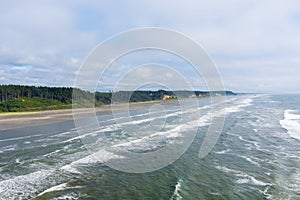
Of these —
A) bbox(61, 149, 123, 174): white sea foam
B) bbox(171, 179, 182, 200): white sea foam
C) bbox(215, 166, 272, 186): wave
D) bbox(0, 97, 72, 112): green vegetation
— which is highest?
bbox(0, 97, 72, 112): green vegetation

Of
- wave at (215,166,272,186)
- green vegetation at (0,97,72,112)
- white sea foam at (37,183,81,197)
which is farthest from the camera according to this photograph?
green vegetation at (0,97,72,112)

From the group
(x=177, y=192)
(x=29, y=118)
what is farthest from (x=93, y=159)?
(x=29, y=118)

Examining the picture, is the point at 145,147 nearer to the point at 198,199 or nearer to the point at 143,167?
the point at 143,167

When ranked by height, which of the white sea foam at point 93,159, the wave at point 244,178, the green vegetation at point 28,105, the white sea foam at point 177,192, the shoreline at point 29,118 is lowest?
the white sea foam at point 177,192

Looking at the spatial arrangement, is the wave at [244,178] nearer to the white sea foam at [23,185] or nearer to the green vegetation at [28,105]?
the white sea foam at [23,185]

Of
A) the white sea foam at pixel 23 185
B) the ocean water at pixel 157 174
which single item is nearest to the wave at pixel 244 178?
the ocean water at pixel 157 174

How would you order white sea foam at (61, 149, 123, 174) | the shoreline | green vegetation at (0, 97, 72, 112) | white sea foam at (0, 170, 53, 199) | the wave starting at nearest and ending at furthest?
white sea foam at (0, 170, 53, 199)
the wave
white sea foam at (61, 149, 123, 174)
the shoreline
green vegetation at (0, 97, 72, 112)

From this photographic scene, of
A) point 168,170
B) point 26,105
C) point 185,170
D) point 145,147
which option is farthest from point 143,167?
point 26,105

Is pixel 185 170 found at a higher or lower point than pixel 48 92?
lower

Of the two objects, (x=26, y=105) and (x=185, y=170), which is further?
(x=26, y=105)

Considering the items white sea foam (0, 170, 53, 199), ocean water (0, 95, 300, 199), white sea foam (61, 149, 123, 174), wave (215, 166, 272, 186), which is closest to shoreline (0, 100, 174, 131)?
ocean water (0, 95, 300, 199)

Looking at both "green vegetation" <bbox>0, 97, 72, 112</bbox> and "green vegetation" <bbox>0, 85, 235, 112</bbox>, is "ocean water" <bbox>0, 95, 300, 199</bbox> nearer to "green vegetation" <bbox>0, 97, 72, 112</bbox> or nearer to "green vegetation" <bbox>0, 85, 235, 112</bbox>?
"green vegetation" <bbox>0, 85, 235, 112</bbox>
